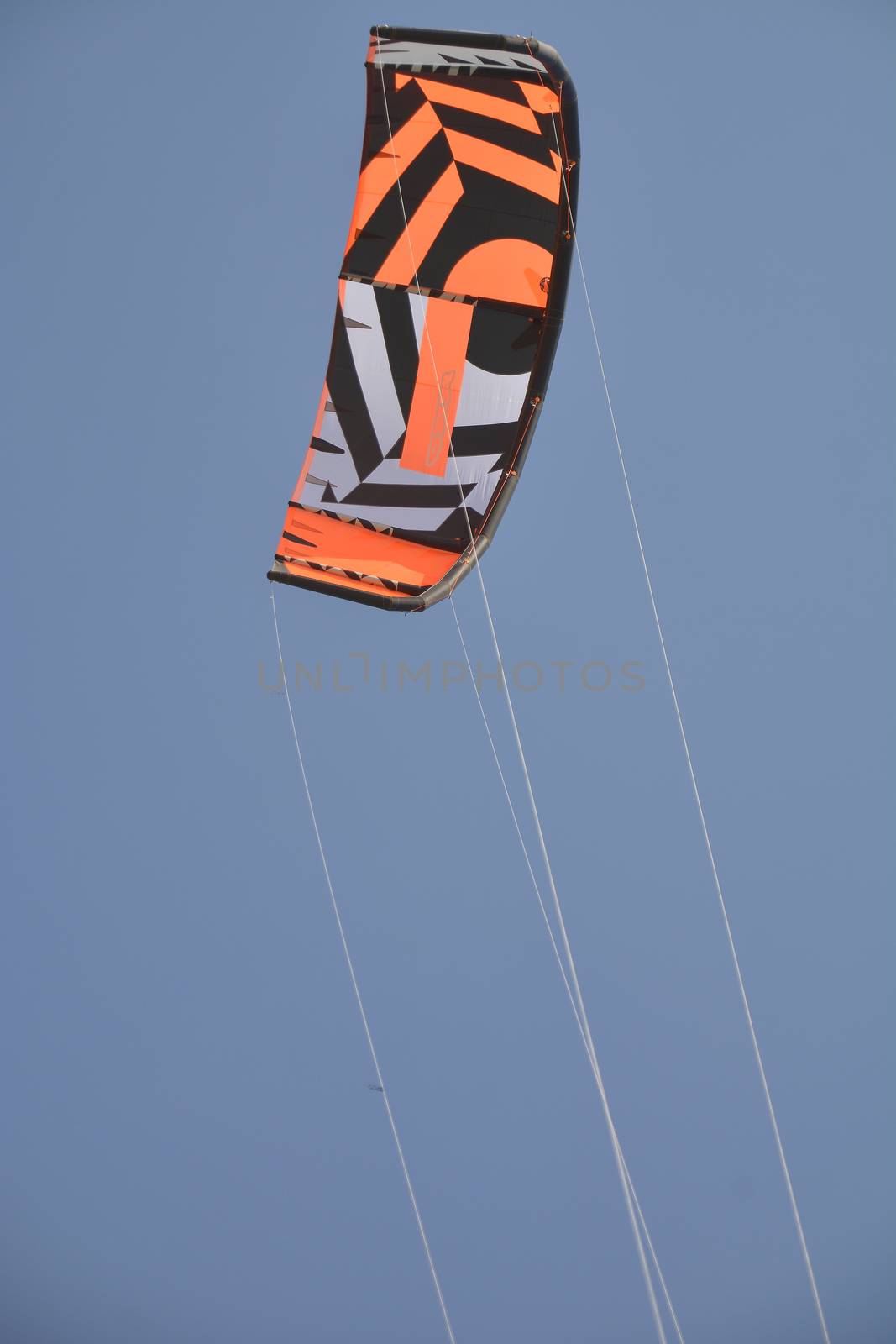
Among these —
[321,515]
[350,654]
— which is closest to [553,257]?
[321,515]

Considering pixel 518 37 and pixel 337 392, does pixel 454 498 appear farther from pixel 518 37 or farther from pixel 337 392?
pixel 518 37

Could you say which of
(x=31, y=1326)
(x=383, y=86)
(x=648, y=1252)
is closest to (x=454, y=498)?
(x=383, y=86)

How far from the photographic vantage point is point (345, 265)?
12.7 ft

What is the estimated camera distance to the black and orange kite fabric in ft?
11.5

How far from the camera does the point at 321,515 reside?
13.2 ft

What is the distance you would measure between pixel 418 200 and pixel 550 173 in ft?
1.44

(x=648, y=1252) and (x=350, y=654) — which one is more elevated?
(x=350, y=654)

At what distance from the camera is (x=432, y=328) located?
3885 mm

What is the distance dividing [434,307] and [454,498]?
0.63m

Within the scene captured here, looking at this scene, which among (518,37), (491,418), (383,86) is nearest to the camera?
(518,37)

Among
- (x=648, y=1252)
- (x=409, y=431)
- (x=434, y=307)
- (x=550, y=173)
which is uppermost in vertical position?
(x=550, y=173)

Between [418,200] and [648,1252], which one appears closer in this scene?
[418,200]

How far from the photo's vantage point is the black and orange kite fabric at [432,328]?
3490 mm

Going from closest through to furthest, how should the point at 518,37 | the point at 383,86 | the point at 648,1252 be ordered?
the point at 518,37 → the point at 383,86 → the point at 648,1252
